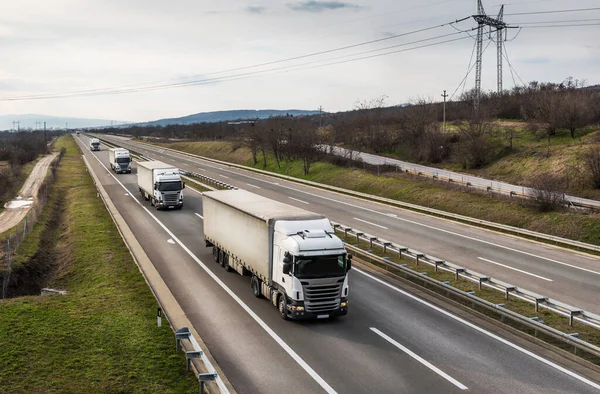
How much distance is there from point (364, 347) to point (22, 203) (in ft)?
152

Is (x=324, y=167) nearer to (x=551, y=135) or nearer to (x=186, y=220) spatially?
(x=551, y=135)

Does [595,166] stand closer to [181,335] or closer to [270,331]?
[270,331]

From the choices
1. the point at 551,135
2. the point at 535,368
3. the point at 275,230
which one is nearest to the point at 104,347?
the point at 275,230

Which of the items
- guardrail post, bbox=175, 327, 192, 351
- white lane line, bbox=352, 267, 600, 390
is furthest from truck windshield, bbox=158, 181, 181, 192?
guardrail post, bbox=175, 327, 192, 351

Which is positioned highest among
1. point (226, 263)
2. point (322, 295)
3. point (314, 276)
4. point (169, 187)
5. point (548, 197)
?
point (169, 187)

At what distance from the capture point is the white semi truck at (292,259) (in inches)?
682

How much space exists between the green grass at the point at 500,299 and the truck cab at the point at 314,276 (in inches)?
218

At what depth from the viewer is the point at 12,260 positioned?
2873 cm

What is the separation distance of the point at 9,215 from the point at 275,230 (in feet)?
115

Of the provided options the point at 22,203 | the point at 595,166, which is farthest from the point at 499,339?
the point at 22,203

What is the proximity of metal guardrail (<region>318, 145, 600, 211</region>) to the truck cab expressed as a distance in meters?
24.0

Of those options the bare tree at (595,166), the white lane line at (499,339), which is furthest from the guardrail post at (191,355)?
the bare tree at (595,166)

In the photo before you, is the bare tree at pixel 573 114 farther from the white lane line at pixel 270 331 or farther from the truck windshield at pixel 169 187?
the white lane line at pixel 270 331

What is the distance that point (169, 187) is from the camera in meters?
41.8
